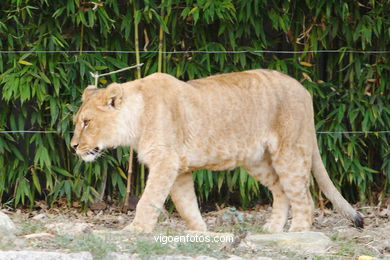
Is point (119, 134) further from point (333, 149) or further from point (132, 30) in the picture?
point (333, 149)

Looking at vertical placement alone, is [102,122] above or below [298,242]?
above

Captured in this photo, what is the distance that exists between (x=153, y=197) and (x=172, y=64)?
2.15 m

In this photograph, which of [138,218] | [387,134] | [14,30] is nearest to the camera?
[138,218]

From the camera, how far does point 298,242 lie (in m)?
5.36

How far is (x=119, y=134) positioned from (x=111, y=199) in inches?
77.7

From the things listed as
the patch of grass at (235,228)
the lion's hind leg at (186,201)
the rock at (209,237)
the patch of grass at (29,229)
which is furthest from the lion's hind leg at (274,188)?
the patch of grass at (29,229)

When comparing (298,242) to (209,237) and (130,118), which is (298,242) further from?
(130,118)

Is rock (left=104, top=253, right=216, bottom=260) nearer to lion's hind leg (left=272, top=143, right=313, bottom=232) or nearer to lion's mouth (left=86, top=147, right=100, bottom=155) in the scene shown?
lion's mouth (left=86, top=147, right=100, bottom=155)

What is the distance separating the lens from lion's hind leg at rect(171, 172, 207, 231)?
6203 mm

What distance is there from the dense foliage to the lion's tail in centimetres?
100

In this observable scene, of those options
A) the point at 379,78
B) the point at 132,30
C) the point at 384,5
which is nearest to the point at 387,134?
the point at 379,78

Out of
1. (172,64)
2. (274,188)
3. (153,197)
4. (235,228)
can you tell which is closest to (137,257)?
(153,197)

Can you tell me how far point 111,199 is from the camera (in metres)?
7.75

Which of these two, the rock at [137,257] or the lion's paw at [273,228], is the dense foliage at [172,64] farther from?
the rock at [137,257]
